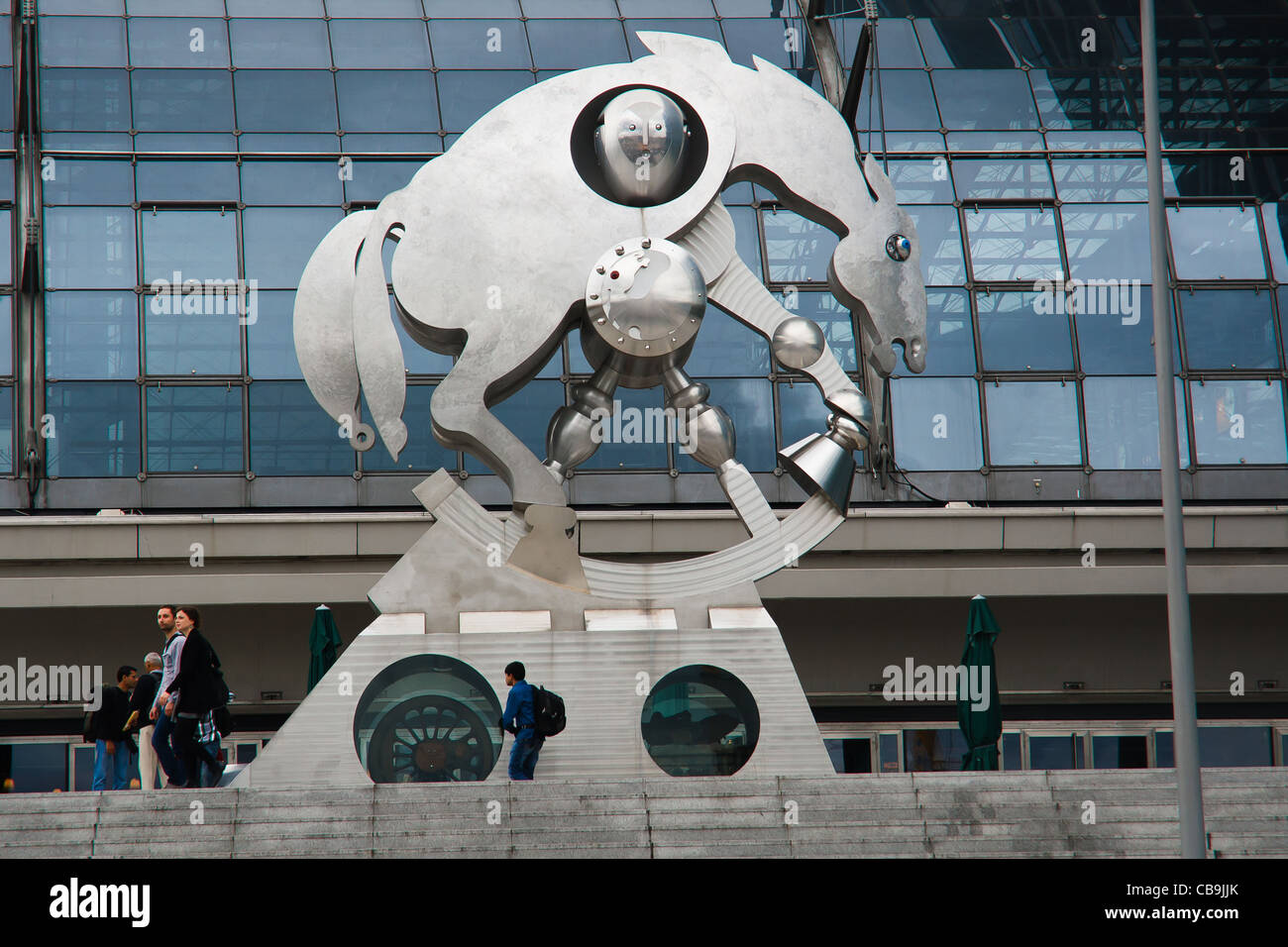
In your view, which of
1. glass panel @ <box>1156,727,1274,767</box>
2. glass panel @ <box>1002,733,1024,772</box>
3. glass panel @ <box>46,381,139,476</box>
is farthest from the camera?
glass panel @ <box>46,381,139,476</box>

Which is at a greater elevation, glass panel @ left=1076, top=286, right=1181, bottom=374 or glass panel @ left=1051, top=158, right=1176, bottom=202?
glass panel @ left=1051, top=158, right=1176, bottom=202

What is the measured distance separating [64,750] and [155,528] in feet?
10.8

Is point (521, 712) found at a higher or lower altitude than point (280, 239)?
lower

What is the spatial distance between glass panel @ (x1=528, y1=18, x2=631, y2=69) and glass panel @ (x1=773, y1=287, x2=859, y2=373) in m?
5.21

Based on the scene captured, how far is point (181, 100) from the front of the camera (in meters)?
23.8

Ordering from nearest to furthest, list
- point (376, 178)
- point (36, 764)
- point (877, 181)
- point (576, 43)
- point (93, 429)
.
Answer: point (877, 181)
point (36, 764)
point (93, 429)
point (376, 178)
point (576, 43)

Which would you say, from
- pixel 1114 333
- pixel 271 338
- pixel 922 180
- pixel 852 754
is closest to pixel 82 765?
pixel 271 338

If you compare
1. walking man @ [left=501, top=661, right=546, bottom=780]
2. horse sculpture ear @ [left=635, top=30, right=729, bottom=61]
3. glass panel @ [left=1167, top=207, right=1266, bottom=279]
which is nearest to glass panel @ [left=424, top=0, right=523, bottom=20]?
glass panel @ [left=1167, top=207, right=1266, bottom=279]

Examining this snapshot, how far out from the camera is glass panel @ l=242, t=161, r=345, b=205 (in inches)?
919

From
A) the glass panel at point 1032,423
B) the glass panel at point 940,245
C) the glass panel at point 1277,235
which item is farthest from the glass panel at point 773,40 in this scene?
the glass panel at point 1277,235

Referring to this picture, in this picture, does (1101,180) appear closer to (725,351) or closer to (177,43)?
(725,351)

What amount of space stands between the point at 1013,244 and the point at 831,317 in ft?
11.5

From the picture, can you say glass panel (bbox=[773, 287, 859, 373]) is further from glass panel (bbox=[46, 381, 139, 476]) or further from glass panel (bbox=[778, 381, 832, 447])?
glass panel (bbox=[46, 381, 139, 476])

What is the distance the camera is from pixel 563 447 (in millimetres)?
13078
